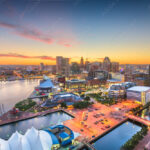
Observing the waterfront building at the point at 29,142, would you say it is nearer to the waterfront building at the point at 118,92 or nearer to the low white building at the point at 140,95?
the waterfront building at the point at 118,92

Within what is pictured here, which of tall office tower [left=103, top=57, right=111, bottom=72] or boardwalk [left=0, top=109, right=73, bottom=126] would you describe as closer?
boardwalk [left=0, top=109, right=73, bottom=126]

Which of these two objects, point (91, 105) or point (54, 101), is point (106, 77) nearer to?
point (91, 105)

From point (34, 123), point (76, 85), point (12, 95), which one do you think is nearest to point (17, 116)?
point (34, 123)

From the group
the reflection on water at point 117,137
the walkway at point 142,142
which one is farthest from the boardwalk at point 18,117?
the walkway at point 142,142

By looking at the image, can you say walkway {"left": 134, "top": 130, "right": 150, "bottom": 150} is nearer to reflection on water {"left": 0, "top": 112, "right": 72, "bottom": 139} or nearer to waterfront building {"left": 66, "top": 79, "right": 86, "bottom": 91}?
reflection on water {"left": 0, "top": 112, "right": 72, "bottom": 139}

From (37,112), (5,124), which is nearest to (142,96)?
(37,112)

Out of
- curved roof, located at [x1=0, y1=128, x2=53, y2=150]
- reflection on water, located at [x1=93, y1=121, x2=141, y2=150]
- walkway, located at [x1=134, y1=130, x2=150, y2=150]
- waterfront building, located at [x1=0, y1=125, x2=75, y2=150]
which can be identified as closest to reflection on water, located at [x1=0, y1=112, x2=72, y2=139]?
waterfront building, located at [x1=0, y1=125, x2=75, y2=150]

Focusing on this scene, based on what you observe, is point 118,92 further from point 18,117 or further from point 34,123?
point 18,117

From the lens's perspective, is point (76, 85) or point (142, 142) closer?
point (142, 142)
